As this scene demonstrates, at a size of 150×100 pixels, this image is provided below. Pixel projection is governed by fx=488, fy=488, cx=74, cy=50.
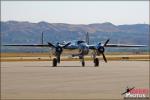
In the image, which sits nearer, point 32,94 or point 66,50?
point 32,94

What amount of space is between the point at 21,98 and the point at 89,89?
4606mm

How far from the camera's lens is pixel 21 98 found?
59.3 feet

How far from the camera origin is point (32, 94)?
19406mm

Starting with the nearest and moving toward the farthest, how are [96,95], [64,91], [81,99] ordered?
[81,99] < [96,95] < [64,91]

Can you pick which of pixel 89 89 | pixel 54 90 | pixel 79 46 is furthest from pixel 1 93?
pixel 79 46

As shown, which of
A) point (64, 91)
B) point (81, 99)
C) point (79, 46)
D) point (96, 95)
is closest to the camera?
point (81, 99)

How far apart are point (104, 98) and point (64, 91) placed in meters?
3.04

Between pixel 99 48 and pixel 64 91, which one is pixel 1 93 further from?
pixel 99 48

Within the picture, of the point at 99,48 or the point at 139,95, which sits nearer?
the point at 139,95

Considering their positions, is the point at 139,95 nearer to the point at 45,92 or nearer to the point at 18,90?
the point at 45,92

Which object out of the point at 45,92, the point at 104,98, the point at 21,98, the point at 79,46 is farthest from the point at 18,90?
A: the point at 79,46

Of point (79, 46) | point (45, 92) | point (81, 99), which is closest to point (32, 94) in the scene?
point (45, 92)

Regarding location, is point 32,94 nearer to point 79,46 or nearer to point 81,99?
point 81,99

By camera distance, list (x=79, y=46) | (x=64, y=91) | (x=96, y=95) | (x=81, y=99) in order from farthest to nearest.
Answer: (x=79, y=46), (x=64, y=91), (x=96, y=95), (x=81, y=99)
